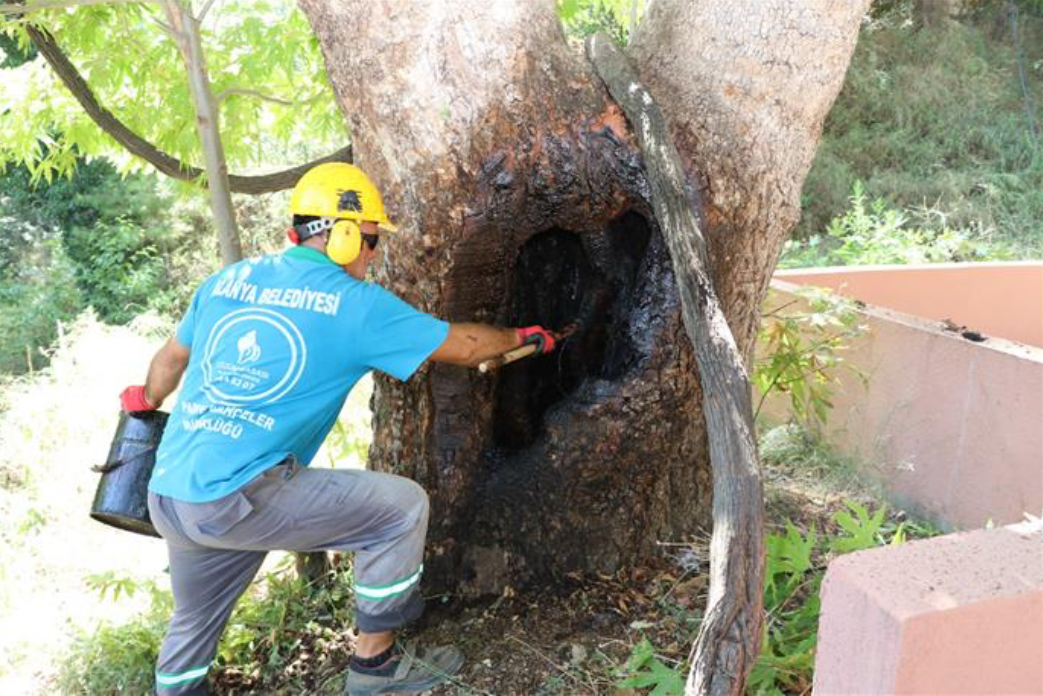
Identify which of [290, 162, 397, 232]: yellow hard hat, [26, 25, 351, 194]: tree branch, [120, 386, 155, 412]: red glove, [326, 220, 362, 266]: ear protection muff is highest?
[26, 25, 351, 194]: tree branch

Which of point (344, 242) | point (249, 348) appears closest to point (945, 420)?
point (344, 242)

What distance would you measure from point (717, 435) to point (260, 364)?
1.48m

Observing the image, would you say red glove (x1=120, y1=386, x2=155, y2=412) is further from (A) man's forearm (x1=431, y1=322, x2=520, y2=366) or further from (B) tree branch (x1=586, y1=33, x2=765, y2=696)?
(B) tree branch (x1=586, y1=33, x2=765, y2=696)

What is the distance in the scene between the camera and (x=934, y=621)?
2031 mm

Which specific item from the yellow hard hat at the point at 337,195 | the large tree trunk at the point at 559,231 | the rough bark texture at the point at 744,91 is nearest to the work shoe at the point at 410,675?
the large tree trunk at the point at 559,231

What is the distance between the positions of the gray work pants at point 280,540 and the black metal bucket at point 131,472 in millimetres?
386

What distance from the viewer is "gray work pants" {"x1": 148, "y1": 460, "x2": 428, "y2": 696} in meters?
3.35

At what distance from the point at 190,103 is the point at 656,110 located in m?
3.09

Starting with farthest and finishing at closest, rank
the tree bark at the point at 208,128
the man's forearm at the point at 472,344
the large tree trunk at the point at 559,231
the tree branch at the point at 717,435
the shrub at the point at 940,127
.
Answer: the shrub at the point at 940,127 → the tree bark at the point at 208,128 → the large tree trunk at the point at 559,231 → the man's forearm at the point at 472,344 → the tree branch at the point at 717,435

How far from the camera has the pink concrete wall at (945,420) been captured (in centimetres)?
479

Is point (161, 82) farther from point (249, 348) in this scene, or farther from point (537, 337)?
point (537, 337)

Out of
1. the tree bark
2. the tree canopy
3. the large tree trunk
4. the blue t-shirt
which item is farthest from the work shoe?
the tree canopy

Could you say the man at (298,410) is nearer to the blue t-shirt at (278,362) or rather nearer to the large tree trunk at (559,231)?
the blue t-shirt at (278,362)

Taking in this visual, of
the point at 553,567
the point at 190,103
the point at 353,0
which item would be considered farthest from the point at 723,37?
the point at 190,103
